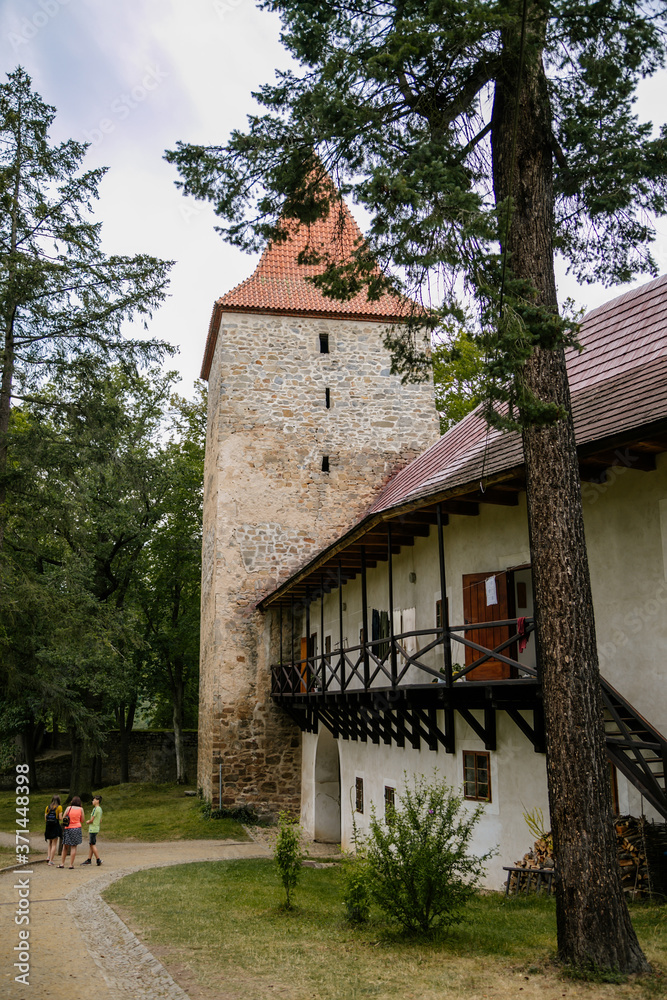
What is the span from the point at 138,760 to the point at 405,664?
20.3 m

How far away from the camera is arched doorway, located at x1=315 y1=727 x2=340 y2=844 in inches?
684

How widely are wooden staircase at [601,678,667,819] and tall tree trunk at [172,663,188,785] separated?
70.2ft

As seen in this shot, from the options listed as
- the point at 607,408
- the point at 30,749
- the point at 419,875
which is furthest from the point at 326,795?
the point at 30,749

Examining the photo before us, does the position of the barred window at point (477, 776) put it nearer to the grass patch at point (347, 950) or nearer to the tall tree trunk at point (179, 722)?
the grass patch at point (347, 950)

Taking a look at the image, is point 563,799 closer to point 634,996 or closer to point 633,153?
point 634,996

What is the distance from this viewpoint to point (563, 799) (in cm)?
609

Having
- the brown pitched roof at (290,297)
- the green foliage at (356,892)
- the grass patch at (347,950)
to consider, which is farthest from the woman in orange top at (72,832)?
the brown pitched roof at (290,297)

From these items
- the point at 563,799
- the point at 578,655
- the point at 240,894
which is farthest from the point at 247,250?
the point at 240,894

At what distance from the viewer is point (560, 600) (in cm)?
641

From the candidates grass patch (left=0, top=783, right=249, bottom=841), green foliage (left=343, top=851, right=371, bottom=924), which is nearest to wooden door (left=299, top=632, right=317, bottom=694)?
grass patch (left=0, top=783, right=249, bottom=841)

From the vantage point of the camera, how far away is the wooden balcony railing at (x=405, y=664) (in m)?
8.84

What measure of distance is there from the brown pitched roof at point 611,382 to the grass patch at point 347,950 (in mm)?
3981

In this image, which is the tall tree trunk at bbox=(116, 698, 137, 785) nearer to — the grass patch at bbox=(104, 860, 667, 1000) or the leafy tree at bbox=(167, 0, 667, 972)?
the grass patch at bbox=(104, 860, 667, 1000)

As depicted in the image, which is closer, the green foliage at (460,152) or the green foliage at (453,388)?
the green foliage at (460,152)
